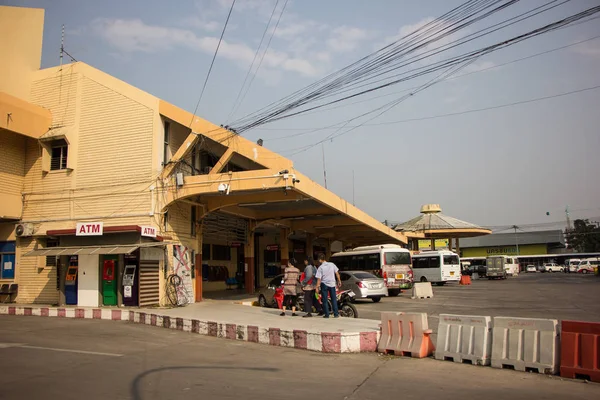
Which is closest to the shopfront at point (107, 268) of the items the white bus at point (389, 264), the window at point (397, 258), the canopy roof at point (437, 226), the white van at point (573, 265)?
the white bus at point (389, 264)

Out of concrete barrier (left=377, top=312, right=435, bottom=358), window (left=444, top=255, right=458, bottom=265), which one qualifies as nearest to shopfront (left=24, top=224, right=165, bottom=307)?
concrete barrier (left=377, top=312, right=435, bottom=358)

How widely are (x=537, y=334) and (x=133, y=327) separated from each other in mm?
10612

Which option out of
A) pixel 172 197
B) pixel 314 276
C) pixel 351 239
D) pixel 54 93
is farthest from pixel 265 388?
pixel 351 239

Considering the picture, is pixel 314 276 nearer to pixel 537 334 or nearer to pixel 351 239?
pixel 537 334

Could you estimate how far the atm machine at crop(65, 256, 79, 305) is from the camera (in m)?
17.9

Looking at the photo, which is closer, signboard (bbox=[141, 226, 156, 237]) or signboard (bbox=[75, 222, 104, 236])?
signboard (bbox=[141, 226, 156, 237])

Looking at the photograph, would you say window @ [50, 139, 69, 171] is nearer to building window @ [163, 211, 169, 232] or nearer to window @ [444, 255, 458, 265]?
building window @ [163, 211, 169, 232]

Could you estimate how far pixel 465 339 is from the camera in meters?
8.46

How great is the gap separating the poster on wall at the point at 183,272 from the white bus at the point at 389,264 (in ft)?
35.0

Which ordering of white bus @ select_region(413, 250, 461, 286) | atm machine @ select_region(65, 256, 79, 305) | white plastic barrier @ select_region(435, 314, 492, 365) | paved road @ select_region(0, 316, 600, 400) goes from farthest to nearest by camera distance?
white bus @ select_region(413, 250, 461, 286) < atm machine @ select_region(65, 256, 79, 305) < white plastic barrier @ select_region(435, 314, 492, 365) < paved road @ select_region(0, 316, 600, 400)

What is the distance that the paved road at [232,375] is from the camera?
248 inches

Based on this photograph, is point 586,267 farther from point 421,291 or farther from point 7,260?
Answer: point 7,260

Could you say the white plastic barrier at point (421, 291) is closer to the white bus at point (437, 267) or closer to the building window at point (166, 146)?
the building window at point (166, 146)

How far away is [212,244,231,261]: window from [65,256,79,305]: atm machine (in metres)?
9.91
